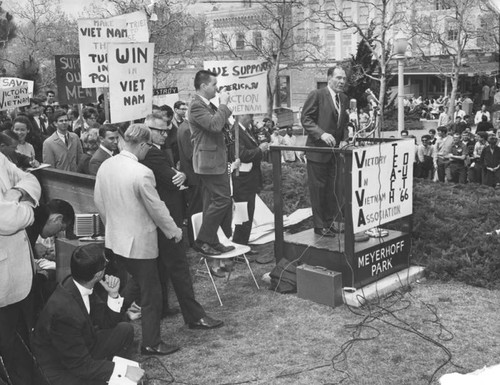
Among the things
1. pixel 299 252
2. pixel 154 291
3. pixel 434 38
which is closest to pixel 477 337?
pixel 299 252

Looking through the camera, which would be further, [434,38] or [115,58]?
[434,38]

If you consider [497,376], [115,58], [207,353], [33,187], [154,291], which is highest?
[115,58]

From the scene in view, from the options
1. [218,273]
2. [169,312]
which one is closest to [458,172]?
[218,273]

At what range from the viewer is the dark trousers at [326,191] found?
7.59 m

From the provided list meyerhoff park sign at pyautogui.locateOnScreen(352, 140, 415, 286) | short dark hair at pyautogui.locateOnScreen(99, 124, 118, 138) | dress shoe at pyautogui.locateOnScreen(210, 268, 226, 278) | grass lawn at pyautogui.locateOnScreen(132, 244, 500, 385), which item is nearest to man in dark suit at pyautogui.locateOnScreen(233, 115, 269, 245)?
dress shoe at pyautogui.locateOnScreen(210, 268, 226, 278)

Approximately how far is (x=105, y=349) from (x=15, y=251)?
1.05 metres

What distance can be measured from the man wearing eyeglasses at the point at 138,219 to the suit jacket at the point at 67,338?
945mm

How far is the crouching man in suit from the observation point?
439cm

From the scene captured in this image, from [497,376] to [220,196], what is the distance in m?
5.30

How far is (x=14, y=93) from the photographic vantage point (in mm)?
12688

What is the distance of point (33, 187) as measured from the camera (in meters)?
4.12

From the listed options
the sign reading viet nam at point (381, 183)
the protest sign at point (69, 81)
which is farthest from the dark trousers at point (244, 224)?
the protest sign at point (69, 81)

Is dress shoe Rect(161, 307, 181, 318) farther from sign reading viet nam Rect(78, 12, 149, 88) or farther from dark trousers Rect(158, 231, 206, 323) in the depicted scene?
sign reading viet nam Rect(78, 12, 149, 88)

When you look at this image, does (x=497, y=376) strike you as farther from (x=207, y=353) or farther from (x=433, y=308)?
(x=433, y=308)
